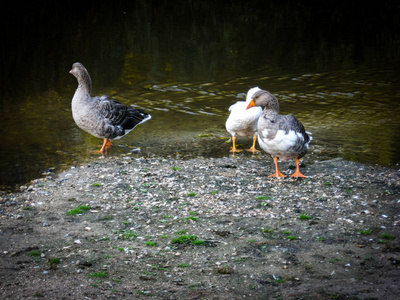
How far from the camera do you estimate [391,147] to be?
41.9ft

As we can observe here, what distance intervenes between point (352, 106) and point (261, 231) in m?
9.67

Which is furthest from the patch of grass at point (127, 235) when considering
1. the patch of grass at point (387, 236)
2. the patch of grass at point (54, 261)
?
the patch of grass at point (387, 236)

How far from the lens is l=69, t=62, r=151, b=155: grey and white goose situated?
12161 millimetres

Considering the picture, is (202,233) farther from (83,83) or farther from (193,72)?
(193,72)

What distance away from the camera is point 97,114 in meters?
12.2

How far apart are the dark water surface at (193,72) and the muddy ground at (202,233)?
5.71 feet

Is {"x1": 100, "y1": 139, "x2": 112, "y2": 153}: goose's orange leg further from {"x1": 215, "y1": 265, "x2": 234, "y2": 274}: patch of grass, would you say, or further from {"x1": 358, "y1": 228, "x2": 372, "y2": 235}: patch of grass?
{"x1": 358, "y1": 228, "x2": 372, "y2": 235}: patch of grass

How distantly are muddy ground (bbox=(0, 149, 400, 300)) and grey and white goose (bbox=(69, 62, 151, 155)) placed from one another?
122 centimetres

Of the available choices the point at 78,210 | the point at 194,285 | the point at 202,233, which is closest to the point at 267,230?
the point at 202,233

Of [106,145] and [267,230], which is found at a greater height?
[106,145]

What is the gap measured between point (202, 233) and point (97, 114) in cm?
533

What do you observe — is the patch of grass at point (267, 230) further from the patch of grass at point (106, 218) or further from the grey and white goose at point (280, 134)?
the patch of grass at point (106, 218)

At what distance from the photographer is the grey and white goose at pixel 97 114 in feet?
39.9

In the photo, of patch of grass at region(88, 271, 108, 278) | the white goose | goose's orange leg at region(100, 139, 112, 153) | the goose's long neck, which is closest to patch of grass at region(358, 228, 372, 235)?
patch of grass at region(88, 271, 108, 278)
